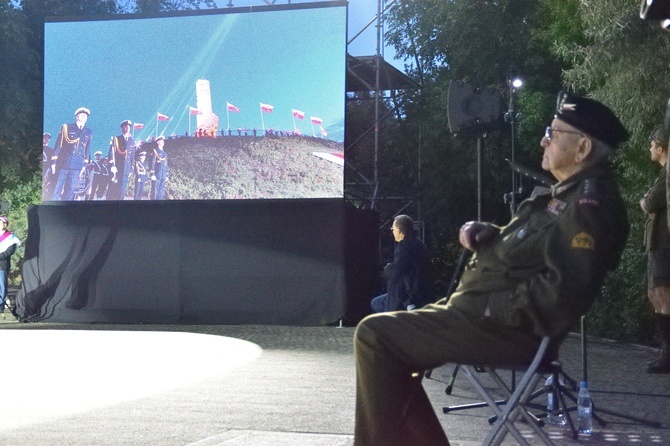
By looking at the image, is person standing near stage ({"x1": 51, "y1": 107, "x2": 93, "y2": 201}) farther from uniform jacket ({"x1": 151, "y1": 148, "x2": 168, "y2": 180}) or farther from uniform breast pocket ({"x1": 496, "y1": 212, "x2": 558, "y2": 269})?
uniform breast pocket ({"x1": 496, "y1": 212, "x2": 558, "y2": 269})

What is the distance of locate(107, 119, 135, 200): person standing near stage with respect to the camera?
16.4 metres

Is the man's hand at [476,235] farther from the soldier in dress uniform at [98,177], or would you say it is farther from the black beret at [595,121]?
the soldier in dress uniform at [98,177]

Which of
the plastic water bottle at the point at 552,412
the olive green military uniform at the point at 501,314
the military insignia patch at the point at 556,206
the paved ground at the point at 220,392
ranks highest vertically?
the military insignia patch at the point at 556,206

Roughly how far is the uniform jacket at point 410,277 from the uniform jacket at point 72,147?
310 inches

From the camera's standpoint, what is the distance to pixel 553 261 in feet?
11.4

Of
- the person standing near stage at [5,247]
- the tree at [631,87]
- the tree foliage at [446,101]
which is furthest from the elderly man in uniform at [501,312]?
the person standing near stage at [5,247]

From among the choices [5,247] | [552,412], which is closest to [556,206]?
[552,412]

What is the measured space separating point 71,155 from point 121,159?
980mm

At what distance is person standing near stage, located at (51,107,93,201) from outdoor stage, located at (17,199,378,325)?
42cm

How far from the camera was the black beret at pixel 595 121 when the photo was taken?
382 cm

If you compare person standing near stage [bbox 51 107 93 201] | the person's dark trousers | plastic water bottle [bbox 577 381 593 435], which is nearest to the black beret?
plastic water bottle [bbox 577 381 593 435]

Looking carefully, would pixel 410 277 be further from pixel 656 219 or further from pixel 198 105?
pixel 198 105

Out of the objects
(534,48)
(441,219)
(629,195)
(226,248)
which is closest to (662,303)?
(629,195)

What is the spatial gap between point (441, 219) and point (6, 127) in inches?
442
